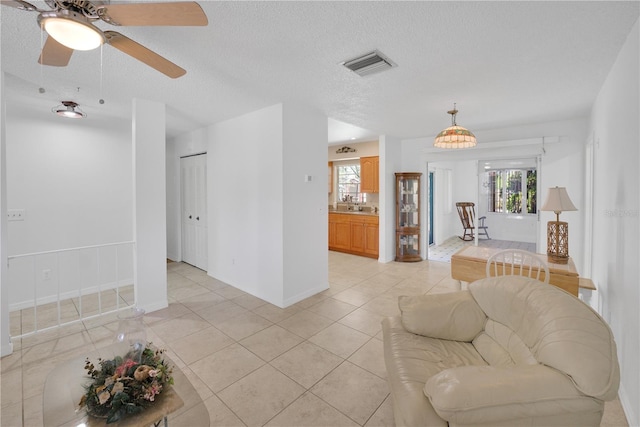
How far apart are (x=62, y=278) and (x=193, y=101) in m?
3.05

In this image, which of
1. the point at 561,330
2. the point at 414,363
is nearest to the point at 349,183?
the point at 414,363

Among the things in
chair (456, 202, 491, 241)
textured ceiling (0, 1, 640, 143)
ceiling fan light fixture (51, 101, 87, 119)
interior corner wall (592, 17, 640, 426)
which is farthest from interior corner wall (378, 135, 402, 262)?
ceiling fan light fixture (51, 101, 87, 119)

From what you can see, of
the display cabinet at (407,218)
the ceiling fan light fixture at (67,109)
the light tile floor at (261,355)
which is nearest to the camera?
the light tile floor at (261,355)

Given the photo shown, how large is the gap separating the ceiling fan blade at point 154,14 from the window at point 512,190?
7.28 metres

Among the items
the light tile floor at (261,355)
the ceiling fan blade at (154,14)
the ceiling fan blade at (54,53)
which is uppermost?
the ceiling fan blade at (54,53)

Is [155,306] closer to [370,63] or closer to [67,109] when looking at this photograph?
[67,109]

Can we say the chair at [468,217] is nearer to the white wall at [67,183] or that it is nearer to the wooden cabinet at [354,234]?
the wooden cabinet at [354,234]

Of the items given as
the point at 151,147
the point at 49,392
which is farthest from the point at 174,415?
the point at 151,147

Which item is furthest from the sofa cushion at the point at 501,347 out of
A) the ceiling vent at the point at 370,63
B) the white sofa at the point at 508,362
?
the ceiling vent at the point at 370,63

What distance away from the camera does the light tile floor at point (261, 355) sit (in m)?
1.88

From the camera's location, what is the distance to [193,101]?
337 centimetres

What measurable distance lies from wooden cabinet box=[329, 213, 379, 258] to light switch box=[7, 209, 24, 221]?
204 inches

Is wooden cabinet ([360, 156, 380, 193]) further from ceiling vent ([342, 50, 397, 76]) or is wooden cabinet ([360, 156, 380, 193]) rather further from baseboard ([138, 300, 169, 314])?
baseboard ([138, 300, 169, 314])

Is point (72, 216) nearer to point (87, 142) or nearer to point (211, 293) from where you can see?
point (87, 142)
